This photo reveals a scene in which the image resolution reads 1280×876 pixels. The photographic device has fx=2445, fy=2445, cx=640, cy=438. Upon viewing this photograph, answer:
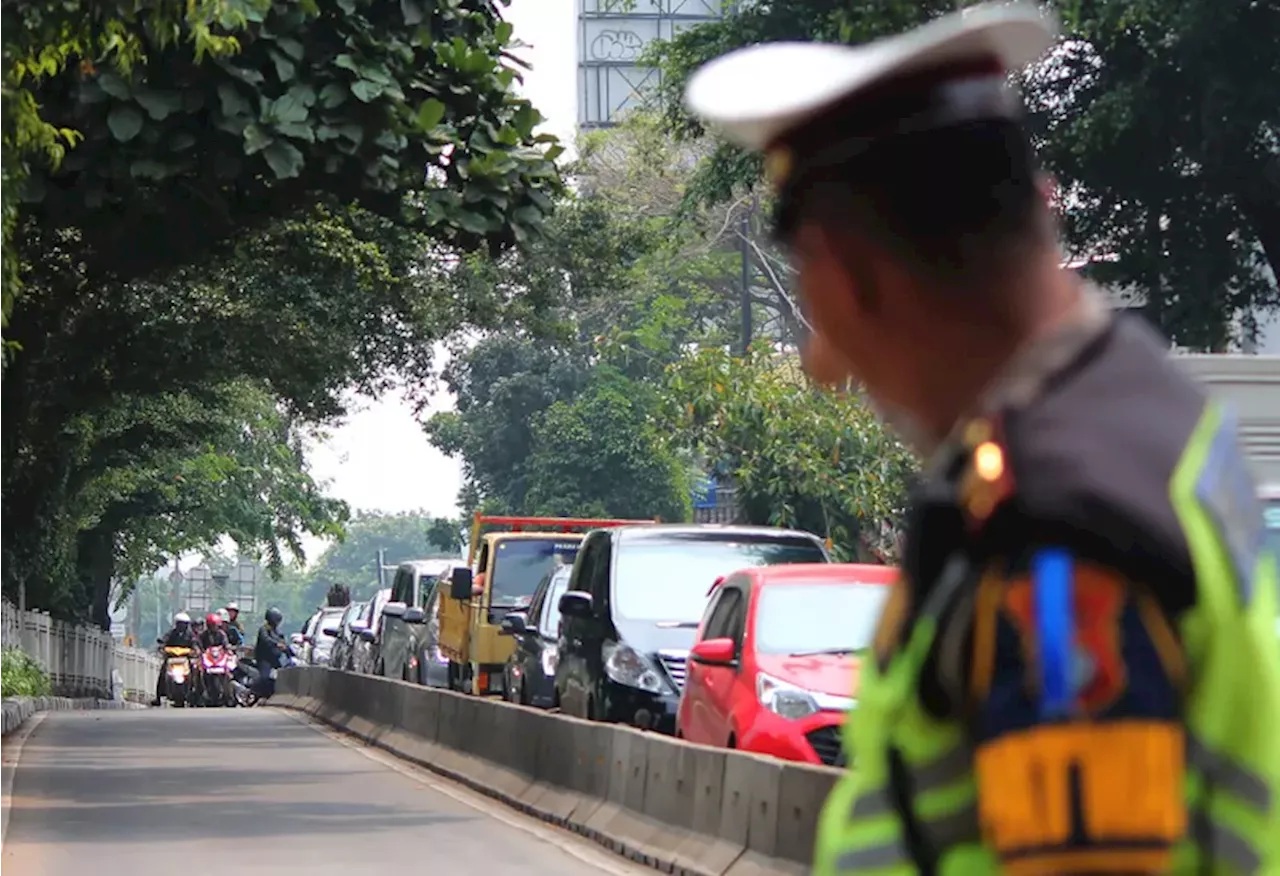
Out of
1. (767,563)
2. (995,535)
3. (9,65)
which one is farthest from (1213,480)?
(767,563)

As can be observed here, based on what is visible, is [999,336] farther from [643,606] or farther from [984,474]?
[643,606]

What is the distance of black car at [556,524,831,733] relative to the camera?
15.9 meters

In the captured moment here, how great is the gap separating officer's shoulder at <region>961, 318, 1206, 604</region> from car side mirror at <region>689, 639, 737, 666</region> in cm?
1104

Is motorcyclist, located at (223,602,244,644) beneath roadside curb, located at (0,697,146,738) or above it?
above

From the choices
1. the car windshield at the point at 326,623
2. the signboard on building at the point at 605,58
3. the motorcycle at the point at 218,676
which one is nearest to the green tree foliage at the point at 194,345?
the motorcycle at the point at 218,676

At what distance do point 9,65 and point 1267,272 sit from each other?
1958 centimetres

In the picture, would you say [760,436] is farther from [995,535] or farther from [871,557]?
[995,535]

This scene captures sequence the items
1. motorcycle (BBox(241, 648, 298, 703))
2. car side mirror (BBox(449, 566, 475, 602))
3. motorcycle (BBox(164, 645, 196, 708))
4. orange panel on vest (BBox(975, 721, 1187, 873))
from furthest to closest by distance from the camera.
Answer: motorcycle (BBox(241, 648, 298, 703)) → motorcycle (BBox(164, 645, 196, 708)) → car side mirror (BBox(449, 566, 475, 602)) → orange panel on vest (BBox(975, 721, 1187, 873))

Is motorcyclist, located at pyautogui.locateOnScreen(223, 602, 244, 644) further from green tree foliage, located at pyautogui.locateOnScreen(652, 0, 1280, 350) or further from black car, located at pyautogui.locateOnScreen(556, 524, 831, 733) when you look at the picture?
black car, located at pyautogui.locateOnScreen(556, 524, 831, 733)

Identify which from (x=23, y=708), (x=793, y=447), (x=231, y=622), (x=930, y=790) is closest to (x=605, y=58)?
(x=231, y=622)

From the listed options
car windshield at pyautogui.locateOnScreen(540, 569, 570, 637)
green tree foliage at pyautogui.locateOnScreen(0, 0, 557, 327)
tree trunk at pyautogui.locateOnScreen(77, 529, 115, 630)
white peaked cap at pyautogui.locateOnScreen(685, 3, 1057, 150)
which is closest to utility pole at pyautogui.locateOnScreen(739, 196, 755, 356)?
tree trunk at pyautogui.locateOnScreen(77, 529, 115, 630)

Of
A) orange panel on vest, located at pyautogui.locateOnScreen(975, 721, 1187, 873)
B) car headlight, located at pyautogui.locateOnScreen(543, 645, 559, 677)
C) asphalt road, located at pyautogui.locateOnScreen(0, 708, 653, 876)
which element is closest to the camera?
orange panel on vest, located at pyautogui.locateOnScreen(975, 721, 1187, 873)

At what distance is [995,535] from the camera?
168cm

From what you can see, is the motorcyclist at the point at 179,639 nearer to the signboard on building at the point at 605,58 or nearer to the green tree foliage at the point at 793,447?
the green tree foliage at the point at 793,447
